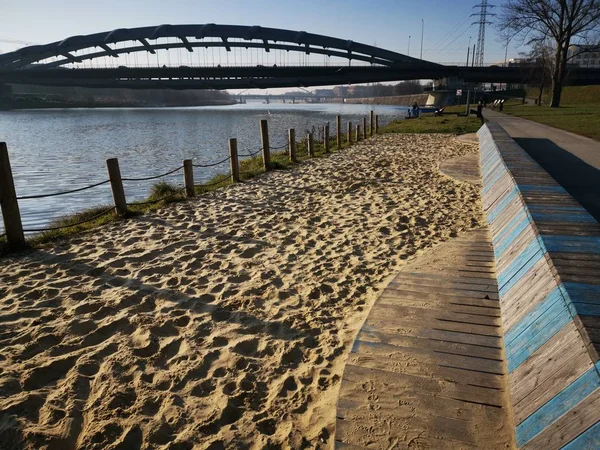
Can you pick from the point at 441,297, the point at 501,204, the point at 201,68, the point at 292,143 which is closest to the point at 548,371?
the point at 441,297

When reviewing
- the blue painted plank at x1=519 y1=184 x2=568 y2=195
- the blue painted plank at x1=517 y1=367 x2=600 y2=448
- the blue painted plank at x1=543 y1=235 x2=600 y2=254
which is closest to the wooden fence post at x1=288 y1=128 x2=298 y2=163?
the blue painted plank at x1=519 y1=184 x2=568 y2=195

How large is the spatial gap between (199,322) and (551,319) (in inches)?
116

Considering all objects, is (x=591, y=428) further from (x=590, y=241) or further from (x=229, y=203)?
(x=229, y=203)

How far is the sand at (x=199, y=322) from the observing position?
276cm

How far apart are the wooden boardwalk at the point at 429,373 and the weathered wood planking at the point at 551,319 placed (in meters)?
0.24

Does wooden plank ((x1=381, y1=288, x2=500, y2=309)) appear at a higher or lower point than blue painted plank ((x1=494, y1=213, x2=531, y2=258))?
lower

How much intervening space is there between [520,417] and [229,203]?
23.5 ft

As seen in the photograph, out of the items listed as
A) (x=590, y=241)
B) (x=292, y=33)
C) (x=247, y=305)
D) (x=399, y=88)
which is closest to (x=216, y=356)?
(x=247, y=305)

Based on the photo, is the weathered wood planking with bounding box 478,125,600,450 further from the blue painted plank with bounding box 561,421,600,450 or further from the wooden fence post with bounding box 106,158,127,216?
the wooden fence post with bounding box 106,158,127,216

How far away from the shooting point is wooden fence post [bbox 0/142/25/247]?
591cm

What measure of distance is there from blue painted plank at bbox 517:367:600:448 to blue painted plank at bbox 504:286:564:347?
2.30ft

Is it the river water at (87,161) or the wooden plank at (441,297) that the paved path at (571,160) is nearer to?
the wooden plank at (441,297)

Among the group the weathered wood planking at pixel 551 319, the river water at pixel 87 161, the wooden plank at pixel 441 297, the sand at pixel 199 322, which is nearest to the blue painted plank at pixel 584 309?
the weathered wood planking at pixel 551 319

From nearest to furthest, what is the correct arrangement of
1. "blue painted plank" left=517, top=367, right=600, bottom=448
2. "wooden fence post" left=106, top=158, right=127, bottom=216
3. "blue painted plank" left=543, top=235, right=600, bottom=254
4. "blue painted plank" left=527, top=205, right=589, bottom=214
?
"blue painted plank" left=517, top=367, right=600, bottom=448 < "blue painted plank" left=543, top=235, right=600, bottom=254 < "blue painted plank" left=527, top=205, right=589, bottom=214 < "wooden fence post" left=106, top=158, right=127, bottom=216
